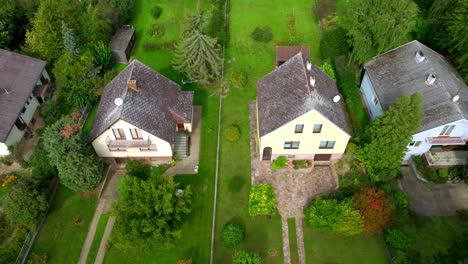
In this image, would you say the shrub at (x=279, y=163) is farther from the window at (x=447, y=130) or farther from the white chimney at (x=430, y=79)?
the white chimney at (x=430, y=79)

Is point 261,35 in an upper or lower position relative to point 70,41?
upper

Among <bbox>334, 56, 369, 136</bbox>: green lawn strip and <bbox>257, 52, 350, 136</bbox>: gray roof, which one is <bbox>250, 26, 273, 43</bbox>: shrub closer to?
<bbox>334, 56, 369, 136</bbox>: green lawn strip

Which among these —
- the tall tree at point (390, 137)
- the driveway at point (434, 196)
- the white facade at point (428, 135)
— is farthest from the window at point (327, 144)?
the driveway at point (434, 196)

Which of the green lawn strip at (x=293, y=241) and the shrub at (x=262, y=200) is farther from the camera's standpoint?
the shrub at (x=262, y=200)

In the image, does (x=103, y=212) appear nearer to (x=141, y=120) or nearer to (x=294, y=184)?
(x=141, y=120)

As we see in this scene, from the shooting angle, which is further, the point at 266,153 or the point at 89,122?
the point at 89,122

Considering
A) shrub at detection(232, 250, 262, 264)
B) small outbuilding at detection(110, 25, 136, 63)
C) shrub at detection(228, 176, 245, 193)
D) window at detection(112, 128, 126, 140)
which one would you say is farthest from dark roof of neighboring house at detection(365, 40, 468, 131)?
small outbuilding at detection(110, 25, 136, 63)

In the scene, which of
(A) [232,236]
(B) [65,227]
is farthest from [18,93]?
(A) [232,236]
